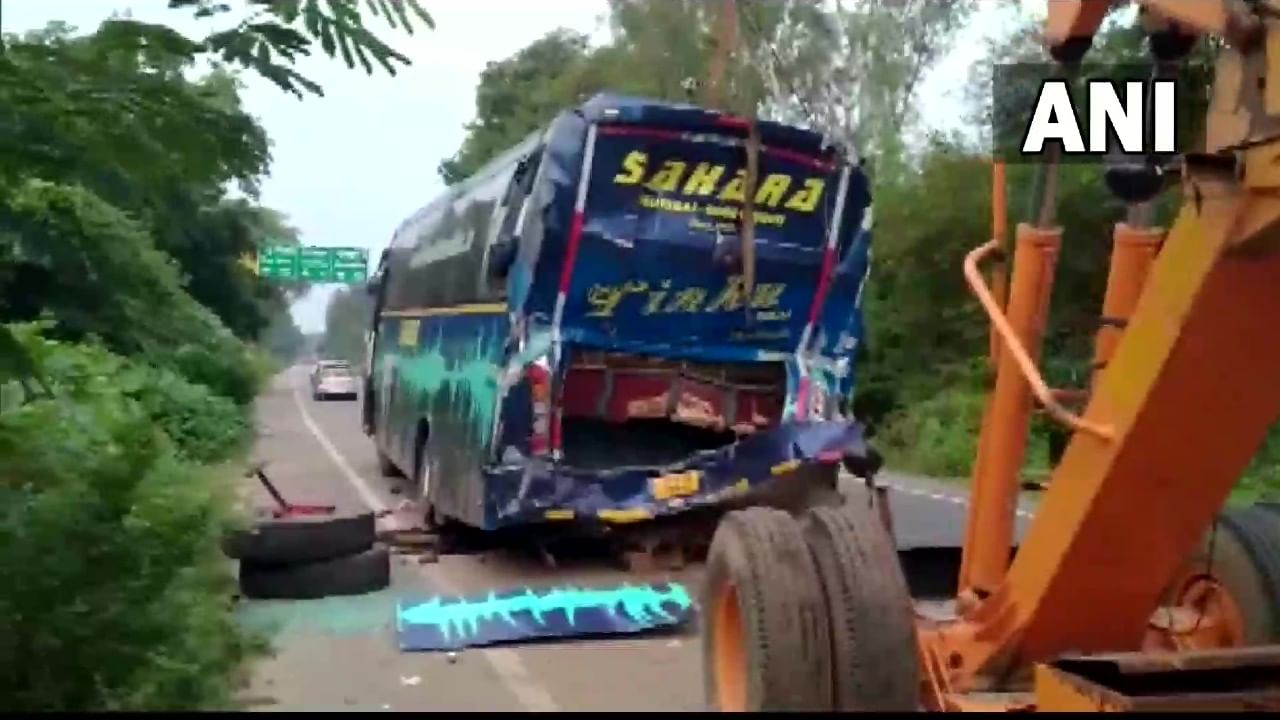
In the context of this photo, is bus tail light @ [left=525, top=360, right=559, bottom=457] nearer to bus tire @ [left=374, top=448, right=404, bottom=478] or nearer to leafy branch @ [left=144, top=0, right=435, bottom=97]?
leafy branch @ [left=144, top=0, right=435, bottom=97]

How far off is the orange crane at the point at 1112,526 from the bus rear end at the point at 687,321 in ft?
18.1

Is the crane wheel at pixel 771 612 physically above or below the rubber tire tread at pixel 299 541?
above

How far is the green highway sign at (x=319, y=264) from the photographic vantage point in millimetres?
52469

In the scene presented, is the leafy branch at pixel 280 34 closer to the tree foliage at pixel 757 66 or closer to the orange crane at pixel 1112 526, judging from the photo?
the tree foliage at pixel 757 66

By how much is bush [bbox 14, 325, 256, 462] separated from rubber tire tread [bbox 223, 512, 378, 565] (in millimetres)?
1166

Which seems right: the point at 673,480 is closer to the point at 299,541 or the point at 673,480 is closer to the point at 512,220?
the point at 512,220

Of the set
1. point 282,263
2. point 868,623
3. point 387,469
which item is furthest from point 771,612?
point 282,263

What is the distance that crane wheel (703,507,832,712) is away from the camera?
5.21 m

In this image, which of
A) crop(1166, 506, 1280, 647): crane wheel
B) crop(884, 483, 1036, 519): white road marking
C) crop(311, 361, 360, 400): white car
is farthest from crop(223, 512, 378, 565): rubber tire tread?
crop(311, 361, 360, 400): white car

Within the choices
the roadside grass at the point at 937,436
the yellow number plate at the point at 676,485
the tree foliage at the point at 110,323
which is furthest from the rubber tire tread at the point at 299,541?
the roadside grass at the point at 937,436

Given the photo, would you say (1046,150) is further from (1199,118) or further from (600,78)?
(600,78)

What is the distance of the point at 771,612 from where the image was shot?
532cm

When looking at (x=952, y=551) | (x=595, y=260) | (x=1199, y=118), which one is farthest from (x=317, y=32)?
(x=595, y=260)

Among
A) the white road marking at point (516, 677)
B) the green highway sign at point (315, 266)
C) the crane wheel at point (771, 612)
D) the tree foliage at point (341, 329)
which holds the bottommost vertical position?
the tree foliage at point (341, 329)
